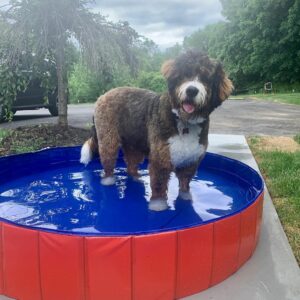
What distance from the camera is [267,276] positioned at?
3133 mm

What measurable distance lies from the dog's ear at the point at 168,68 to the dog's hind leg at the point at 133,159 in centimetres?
164

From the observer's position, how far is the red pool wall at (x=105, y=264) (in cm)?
269

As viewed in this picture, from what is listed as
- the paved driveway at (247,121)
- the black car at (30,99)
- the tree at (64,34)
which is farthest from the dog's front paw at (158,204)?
the black car at (30,99)

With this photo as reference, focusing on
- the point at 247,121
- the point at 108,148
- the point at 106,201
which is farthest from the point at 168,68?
the point at 247,121

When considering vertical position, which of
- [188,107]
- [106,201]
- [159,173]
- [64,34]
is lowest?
[106,201]

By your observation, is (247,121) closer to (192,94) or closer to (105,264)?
(192,94)

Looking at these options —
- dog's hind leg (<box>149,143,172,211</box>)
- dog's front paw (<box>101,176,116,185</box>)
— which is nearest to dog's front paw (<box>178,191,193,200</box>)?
dog's hind leg (<box>149,143,172,211</box>)

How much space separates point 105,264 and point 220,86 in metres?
1.80

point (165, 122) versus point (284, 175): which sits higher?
point (165, 122)

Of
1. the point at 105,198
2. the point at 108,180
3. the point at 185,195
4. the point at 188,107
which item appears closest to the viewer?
the point at 188,107

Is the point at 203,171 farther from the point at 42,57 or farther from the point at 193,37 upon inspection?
the point at 193,37

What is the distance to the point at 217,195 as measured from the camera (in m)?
4.81

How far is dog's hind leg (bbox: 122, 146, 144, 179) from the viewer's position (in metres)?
5.08

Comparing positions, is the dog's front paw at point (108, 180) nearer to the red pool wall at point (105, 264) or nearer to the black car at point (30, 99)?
the red pool wall at point (105, 264)
